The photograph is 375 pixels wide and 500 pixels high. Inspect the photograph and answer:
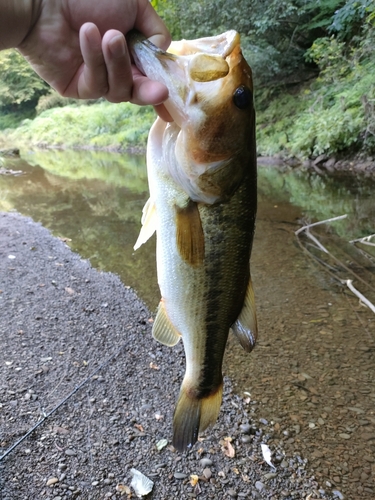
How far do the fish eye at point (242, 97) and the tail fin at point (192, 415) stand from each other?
1451 mm

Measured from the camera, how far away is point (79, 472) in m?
3.01

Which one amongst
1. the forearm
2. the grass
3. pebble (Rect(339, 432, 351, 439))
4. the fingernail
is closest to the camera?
the fingernail

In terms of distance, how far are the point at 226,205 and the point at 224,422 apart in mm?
2459

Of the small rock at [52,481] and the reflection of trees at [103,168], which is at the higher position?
the small rock at [52,481]

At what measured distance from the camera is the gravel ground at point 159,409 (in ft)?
9.81

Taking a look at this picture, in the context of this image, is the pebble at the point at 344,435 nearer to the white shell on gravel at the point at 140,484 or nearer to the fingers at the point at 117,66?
the white shell on gravel at the point at 140,484

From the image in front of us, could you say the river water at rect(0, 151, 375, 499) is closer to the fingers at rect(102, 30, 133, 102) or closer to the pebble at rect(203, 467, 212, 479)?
the pebble at rect(203, 467, 212, 479)

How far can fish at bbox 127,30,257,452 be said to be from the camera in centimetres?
159

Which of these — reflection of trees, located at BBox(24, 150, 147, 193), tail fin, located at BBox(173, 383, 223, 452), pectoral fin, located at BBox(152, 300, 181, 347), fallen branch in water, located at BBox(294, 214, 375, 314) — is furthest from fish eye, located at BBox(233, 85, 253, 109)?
reflection of trees, located at BBox(24, 150, 147, 193)

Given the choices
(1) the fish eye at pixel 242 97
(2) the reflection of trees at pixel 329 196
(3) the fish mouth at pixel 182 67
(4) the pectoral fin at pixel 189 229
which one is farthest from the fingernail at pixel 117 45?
(2) the reflection of trees at pixel 329 196

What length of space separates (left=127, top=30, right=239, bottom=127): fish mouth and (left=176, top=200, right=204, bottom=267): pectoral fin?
38 centimetres

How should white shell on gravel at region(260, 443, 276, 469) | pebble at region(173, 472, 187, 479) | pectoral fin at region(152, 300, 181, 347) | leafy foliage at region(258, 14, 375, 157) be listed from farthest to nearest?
leafy foliage at region(258, 14, 375, 157)
white shell on gravel at region(260, 443, 276, 469)
pebble at region(173, 472, 187, 479)
pectoral fin at region(152, 300, 181, 347)

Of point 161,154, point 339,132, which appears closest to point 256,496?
point 161,154

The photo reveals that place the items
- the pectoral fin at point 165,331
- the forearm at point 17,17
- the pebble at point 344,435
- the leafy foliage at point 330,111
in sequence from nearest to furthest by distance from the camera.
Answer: the forearm at point 17,17 < the pectoral fin at point 165,331 < the pebble at point 344,435 < the leafy foliage at point 330,111
